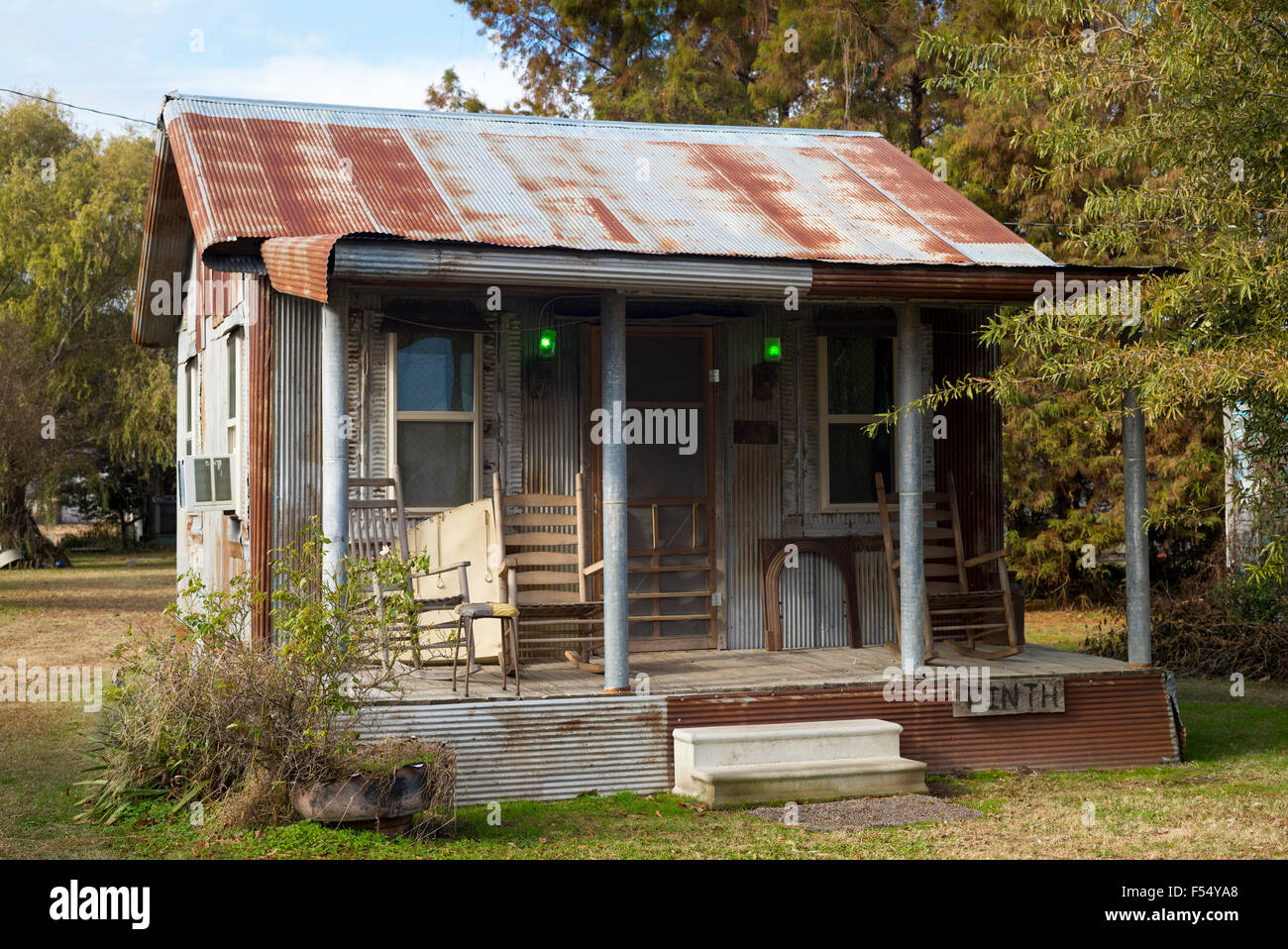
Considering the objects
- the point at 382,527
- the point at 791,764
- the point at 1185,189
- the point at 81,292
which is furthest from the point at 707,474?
the point at 81,292

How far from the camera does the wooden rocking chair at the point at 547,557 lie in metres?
8.61

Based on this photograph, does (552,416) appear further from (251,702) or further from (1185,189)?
(1185,189)

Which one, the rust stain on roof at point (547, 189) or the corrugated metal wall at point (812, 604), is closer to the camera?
the rust stain on roof at point (547, 189)

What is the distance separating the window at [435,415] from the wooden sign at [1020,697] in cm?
355

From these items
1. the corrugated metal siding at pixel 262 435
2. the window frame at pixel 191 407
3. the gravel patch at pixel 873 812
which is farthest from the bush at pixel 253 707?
the window frame at pixel 191 407

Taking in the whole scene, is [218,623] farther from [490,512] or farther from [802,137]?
[802,137]

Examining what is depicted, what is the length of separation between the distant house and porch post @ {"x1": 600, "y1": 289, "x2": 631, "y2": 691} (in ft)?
0.70

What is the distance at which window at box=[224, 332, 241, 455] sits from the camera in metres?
9.95

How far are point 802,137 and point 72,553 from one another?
82.2ft

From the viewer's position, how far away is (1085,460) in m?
17.0

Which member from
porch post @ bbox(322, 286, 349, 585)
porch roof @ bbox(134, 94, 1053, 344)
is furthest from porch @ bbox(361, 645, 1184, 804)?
porch roof @ bbox(134, 94, 1053, 344)

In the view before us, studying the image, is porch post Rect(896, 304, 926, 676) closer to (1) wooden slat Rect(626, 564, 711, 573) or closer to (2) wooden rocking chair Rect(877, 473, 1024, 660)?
(2) wooden rocking chair Rect(877, 473, 1024, 660)

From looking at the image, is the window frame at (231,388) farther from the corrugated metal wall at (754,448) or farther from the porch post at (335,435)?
the porch post at (335,435)

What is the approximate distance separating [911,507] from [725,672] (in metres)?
1.59
